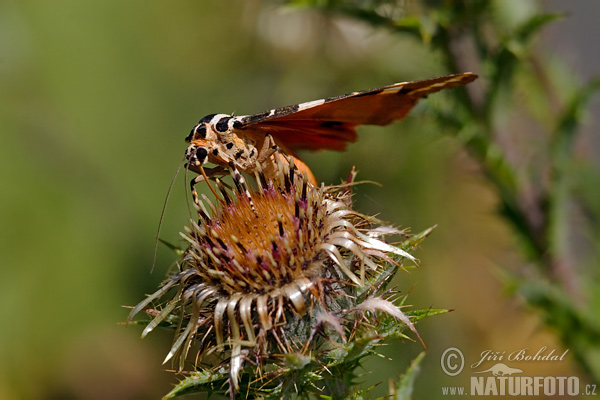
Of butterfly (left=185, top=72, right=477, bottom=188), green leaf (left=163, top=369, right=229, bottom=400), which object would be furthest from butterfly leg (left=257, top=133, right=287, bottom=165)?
green leaf (left=163, top=369, right=229, bottom=400)

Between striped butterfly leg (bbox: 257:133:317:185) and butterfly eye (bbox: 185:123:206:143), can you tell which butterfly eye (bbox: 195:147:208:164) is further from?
striped butterfly leg (bbox: 257:133:317:185)

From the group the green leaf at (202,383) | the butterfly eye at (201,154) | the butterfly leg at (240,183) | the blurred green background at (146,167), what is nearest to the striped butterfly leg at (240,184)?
the butterfly leg at (240,183)

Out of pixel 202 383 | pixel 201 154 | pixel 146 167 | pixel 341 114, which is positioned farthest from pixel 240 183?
pixel 146 167

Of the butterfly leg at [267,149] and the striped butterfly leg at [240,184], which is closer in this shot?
the striped butterfly leg at [240,184]

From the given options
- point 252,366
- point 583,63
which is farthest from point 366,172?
point 583,63

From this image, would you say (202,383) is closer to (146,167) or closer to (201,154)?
(201,154)

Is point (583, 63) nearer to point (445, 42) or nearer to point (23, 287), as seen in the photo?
point (445, 42)

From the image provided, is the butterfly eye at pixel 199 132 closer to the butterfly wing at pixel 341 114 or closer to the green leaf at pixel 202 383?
the butterfly wing at pixel 341 114

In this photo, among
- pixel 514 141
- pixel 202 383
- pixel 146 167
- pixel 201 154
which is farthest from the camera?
pixel 146 167

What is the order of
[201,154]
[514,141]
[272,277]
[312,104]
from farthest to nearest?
[514,141] < [201,154] < [312,104] < [272,277]
